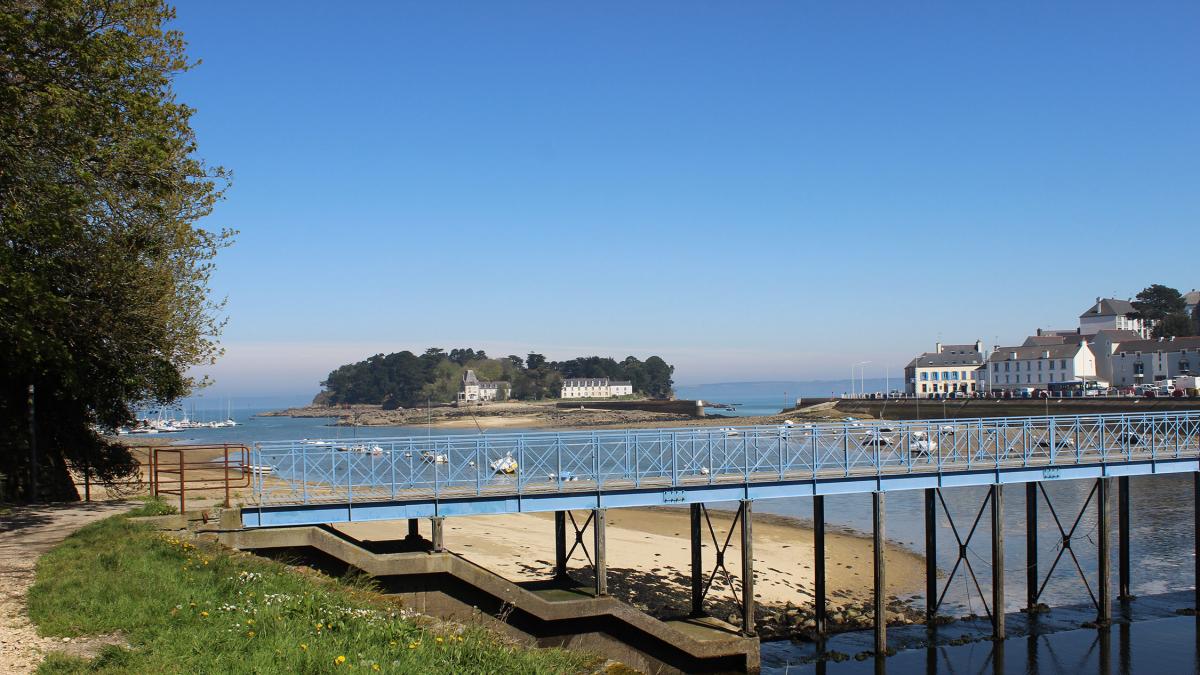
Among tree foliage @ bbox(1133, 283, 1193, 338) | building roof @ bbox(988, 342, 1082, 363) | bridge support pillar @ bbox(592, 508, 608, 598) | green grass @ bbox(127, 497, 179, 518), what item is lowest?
bridge support pillar @ bbox(592, 508, 608, 598)

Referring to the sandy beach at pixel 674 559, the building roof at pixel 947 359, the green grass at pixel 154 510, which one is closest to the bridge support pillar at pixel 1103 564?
the sandy beach at pixel 674 559

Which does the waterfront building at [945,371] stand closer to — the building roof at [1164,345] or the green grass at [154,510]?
the building roof at [1164,345]

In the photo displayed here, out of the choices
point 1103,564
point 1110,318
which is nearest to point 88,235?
point 1103,564

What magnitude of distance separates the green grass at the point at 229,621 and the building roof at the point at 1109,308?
132 m

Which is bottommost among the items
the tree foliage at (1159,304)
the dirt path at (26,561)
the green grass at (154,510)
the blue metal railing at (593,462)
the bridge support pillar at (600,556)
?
the bridge support pillar at (600,556)

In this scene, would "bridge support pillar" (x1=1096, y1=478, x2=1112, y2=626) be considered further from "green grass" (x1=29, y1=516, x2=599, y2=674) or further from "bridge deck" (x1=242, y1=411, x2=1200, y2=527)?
"green grass" (x1=29, y1=516, x2=599, y2=674)

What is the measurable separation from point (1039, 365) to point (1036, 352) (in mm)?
2020

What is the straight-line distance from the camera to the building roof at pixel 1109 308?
4902 inches

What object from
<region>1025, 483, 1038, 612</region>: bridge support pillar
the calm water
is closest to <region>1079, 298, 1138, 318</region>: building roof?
the calm water

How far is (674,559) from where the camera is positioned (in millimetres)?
31156

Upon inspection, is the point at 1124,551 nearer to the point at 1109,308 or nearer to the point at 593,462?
the point at 593,462

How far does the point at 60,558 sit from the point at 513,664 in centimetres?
858

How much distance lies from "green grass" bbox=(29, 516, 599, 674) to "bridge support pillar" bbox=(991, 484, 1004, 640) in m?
11.7

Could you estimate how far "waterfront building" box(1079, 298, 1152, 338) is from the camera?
123 metres
